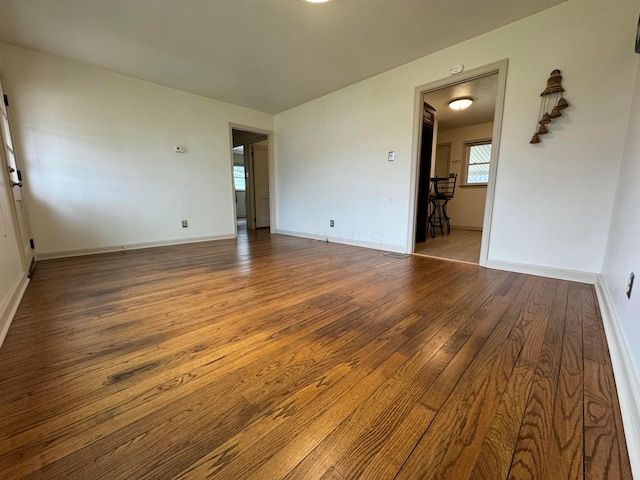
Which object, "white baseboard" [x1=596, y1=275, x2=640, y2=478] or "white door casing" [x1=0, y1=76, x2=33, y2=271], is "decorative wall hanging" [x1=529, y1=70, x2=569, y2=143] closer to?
"white baseboard" [x1=596, y1=275, x2=640, y2=478]

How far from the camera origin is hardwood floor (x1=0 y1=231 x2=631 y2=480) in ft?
2.47

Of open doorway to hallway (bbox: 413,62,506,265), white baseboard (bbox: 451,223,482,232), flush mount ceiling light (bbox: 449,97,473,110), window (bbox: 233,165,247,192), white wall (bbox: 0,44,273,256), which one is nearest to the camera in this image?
white wall (bbox: 0,44,273,256)

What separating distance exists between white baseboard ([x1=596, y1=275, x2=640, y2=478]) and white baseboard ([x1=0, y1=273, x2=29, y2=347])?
8.76ft

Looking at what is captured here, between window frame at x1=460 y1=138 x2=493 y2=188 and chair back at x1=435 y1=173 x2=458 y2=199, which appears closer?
window frame at x1=460 y1=138 x2=493 y2=188

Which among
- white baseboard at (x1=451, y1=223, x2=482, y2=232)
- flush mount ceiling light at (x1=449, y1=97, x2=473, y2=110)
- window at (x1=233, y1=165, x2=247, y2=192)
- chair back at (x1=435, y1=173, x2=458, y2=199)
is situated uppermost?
flush mount ceiling light at (x1=449, y1=97, x2=473, y2=110)

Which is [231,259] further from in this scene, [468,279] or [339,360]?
[468,279]

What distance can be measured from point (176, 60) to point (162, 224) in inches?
89.5

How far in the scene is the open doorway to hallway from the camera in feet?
12.7

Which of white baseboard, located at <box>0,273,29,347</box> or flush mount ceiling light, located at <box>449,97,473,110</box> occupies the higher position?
flush mount ceiling light, located at <box>449,97,473,110</box>

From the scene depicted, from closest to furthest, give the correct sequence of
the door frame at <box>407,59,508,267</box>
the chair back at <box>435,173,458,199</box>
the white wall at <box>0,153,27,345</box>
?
the white wall at <box>0,153,27,345</box> < the door frame at <box>407,59,508,267</box> < the chair back at <box>435,173,458,199</box>

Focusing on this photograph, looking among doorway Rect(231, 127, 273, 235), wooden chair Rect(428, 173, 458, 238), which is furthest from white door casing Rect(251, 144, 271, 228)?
wooden chair Rect(428, 173, 458, 238)

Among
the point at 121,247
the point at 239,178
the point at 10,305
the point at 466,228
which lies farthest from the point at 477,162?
the point at 10,305

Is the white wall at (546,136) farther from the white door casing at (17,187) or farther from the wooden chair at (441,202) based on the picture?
the white door casing at (17,187)

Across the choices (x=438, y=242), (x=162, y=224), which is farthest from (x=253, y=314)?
(x=438, y=242)
